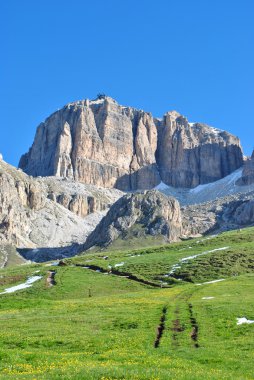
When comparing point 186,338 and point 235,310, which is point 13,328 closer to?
point 186,338

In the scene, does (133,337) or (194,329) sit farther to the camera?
(194,329)

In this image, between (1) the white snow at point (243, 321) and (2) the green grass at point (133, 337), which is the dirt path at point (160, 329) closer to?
(2) the green grass at point (133, 337)

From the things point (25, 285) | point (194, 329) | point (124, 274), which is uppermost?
point (124, 274)

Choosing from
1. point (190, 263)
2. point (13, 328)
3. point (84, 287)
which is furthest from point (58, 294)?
point (13, 328)

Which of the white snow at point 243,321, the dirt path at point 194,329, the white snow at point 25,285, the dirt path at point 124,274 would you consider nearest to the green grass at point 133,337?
the dirt path at point 194,329

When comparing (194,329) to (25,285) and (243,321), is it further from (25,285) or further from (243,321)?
(25,285)

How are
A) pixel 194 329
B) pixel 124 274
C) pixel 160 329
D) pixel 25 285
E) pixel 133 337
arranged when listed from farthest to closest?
pixel 124 274
pixel 25 285
pixel 160 329
pixel 194 329
pixel 133 337

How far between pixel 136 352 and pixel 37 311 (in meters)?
25.1

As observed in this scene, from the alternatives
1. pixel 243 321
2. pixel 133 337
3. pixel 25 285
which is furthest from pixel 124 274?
pixel 133 337

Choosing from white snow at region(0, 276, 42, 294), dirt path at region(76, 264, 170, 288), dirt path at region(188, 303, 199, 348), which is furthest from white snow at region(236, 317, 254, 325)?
white snow at region(0, 276, 42, 294)

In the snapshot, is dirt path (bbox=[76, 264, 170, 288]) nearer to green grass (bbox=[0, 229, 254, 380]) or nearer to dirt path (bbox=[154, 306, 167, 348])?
green grass (bbox=[0, 229, 254, 380])

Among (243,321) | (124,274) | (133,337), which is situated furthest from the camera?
(124,274)

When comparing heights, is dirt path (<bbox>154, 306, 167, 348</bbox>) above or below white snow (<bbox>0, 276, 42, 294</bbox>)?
below

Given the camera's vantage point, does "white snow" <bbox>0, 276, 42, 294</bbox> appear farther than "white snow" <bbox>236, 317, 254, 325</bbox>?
Yes
